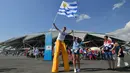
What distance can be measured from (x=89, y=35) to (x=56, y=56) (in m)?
58.2

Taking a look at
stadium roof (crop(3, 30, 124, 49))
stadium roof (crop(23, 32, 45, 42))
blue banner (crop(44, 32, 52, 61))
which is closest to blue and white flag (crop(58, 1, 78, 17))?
blue banner (crop(44, 32, 52, 61))

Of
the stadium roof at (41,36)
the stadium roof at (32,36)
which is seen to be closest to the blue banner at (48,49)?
the stadium roof at (41,36)

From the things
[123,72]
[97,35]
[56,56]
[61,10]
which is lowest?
[123,72]

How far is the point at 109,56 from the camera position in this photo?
11.3 metres

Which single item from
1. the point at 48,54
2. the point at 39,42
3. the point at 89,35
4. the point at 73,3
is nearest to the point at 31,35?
the point at 39,42

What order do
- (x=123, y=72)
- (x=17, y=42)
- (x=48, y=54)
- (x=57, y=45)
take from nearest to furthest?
(x=123, y=72) → (x=57, y=45) → (x=48, y=54) → (x=17, y=42)

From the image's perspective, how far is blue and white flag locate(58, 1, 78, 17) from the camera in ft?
39.5

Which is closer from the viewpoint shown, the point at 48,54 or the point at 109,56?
the point at 109,56

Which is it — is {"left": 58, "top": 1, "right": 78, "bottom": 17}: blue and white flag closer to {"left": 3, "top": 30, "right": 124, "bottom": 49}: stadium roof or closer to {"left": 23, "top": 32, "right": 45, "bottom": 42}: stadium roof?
{"left": 3, "top": 30, "right": 124, "bottom": 49}: stadium roof

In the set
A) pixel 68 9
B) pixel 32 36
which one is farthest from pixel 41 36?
pixel 68 9

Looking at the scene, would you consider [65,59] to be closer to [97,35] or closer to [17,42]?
[97,35]

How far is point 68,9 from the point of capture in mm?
12164

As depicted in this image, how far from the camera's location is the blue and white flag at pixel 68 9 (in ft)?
39.5

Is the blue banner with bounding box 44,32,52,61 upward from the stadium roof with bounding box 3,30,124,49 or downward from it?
downward
